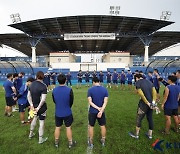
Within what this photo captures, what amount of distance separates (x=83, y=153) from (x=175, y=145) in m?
2.67

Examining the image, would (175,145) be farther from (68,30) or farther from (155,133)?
(68,30)

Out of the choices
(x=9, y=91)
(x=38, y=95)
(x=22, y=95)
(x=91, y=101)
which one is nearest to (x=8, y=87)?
(x=9, y=91)

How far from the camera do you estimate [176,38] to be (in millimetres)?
42125

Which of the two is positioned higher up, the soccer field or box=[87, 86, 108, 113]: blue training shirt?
box=[87, 86, 108, 113]: blue training shirt

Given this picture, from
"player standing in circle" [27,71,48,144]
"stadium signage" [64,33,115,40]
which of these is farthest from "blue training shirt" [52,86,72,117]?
"stadium signage" [64,33,115,40]

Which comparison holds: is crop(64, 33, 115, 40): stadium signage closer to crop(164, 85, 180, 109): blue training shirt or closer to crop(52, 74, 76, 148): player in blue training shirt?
crop(164, 85, 180, 109): blue training shirt

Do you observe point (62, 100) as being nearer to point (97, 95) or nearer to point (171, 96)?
point (97, 95)

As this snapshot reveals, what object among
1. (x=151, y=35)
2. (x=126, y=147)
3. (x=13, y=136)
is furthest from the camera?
(x=151, y=35)

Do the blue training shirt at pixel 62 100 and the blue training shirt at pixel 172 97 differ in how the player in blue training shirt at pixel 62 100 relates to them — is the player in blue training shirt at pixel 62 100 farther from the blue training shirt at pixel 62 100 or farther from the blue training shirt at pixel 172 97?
the blue training shirt at pixel 172 97

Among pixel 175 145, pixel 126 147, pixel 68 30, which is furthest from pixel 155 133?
pixel 68 30

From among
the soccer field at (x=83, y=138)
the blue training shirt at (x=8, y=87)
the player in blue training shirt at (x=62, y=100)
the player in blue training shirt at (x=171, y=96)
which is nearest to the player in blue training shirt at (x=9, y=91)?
the blue training shirt at (x=8, y=87)

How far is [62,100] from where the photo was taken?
461cm

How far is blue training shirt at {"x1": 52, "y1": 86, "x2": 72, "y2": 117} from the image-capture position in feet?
15.1

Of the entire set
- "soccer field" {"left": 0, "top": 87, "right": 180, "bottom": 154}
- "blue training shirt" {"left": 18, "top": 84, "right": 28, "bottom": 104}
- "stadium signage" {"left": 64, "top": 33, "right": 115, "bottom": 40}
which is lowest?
"soccer field" {"left": 0, "top": 87, "right": 180, "bottom": 154}
